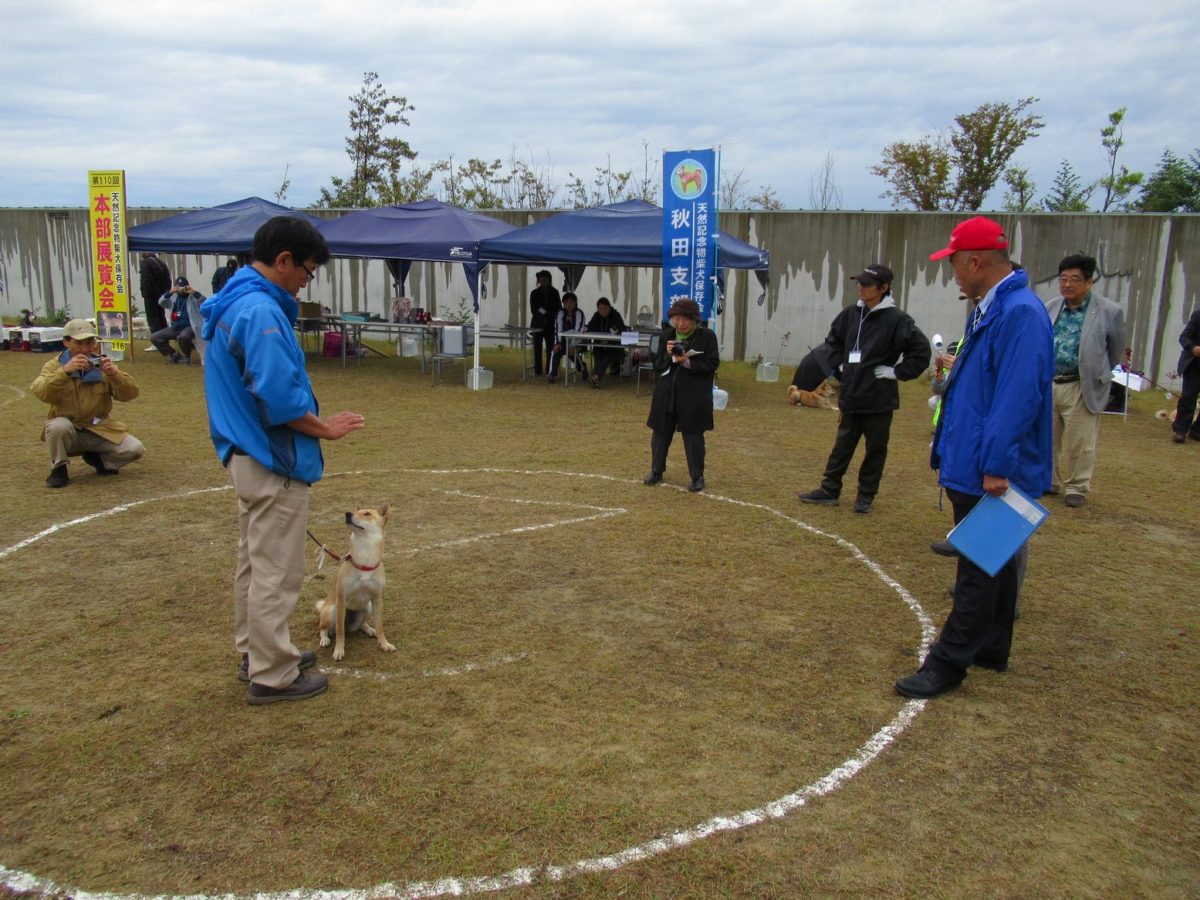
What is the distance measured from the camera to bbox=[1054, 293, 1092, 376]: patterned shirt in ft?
23.3

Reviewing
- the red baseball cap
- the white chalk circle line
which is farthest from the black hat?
the white chalk circle line

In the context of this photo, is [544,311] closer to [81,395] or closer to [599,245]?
[599,245]

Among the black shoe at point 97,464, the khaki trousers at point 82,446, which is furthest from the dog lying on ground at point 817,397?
the black shoe at point 97,464

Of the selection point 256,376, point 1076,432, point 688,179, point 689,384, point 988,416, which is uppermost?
point 688,179

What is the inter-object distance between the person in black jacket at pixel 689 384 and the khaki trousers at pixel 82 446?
4.51 meters

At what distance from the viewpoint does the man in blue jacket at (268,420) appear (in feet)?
10.9

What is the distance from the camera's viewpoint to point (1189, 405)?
34.0 ft

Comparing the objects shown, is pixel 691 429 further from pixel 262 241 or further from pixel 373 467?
pixel 262 241

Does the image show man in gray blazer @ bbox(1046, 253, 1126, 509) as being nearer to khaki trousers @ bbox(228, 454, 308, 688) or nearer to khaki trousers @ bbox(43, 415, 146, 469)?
khaki trousers @ bbox(228, 454, 308, 688)

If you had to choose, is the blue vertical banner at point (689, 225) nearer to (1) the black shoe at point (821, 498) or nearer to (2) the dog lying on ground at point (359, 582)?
(1) the black shoe at point (821, 498)

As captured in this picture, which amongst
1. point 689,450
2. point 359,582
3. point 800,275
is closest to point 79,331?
point 359,582

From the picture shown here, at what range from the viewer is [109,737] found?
3471 mm

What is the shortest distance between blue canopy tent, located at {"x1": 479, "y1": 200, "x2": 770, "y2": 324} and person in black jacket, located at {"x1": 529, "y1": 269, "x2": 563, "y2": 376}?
1.57 meters

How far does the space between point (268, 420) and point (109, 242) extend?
1404cm
